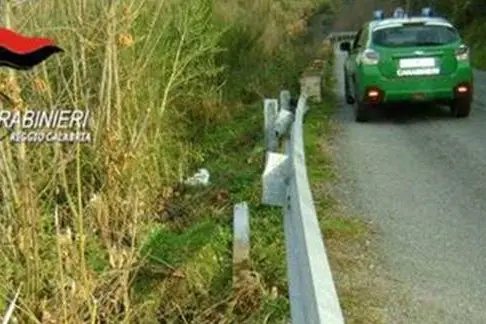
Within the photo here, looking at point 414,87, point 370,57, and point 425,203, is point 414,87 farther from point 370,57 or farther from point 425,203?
point 425,203

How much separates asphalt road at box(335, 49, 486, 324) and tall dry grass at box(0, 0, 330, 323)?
1.96m

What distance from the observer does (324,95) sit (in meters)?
20.7

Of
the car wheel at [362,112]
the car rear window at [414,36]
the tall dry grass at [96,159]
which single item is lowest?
the car wheel at [362,112]

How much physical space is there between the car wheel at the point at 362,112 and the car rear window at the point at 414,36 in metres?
1.01

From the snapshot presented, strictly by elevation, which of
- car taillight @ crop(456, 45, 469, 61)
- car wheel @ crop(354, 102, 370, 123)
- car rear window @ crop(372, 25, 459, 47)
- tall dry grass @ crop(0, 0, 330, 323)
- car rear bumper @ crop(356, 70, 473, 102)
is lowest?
car wheel @ crop(354, 102, 370, 123)

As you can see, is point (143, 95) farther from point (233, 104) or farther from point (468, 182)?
point (233, 104)

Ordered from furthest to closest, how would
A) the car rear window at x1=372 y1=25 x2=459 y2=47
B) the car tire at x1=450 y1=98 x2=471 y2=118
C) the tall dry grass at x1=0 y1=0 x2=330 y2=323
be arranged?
the car tire at x1=450 y1=98 x2=471 y2=118 < the car rear window at x1=372 y1=25 x2=459 y2=47 < the tall dry grass at x1=0 y1=0 x2=330 y2=323

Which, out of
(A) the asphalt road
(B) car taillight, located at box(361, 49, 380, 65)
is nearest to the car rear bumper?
(B) car taillight, located at box(361, 49, 380, 65)

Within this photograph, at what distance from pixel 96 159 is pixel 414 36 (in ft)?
25.9

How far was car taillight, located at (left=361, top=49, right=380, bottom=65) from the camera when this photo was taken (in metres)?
15.6

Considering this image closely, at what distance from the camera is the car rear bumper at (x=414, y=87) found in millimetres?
15609

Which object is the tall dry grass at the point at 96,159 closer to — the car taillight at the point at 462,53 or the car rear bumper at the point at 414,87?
the car rear bumper at the point at 414,87

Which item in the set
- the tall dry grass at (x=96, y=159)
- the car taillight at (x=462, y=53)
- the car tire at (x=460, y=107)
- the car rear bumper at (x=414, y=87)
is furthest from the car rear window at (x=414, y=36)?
the tall dry grass at (x=96, y=159)

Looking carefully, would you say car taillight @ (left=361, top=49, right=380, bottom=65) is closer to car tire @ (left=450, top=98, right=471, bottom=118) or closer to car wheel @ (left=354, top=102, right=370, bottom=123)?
car wheel @ (left=354, top=102, right=370, bottom=123)
